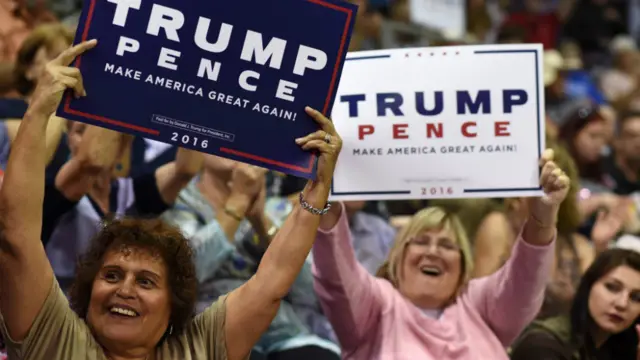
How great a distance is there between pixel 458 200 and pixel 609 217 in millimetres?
722

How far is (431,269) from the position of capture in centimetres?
332

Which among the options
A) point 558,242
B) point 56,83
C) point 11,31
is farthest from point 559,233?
Result: point 56,83

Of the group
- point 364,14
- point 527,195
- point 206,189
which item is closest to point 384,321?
point 527,195

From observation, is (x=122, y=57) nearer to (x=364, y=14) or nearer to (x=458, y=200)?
(x=458, y=200)

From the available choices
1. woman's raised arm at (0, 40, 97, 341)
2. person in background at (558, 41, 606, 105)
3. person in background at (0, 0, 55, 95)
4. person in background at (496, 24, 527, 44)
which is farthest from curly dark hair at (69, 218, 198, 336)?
person in background at (558, 41, 606, 105)

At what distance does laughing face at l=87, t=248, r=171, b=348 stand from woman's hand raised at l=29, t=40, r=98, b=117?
0.40 meters

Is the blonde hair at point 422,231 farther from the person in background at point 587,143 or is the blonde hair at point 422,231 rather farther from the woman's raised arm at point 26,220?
the person in background at point 587,143

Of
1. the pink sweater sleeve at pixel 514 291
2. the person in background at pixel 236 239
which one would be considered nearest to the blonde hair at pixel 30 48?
the person in background at pixel 236 239

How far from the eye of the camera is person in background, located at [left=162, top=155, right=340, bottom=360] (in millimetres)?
3504

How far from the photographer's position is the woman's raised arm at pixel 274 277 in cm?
258

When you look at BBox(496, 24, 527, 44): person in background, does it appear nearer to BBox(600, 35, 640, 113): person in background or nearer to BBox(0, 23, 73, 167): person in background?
BBox(600, 35, 640, 113): person in background

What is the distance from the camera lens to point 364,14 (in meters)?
6.85

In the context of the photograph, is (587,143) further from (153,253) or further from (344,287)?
(153,253)

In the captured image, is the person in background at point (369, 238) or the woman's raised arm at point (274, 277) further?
the person in background at point (369, 238)
